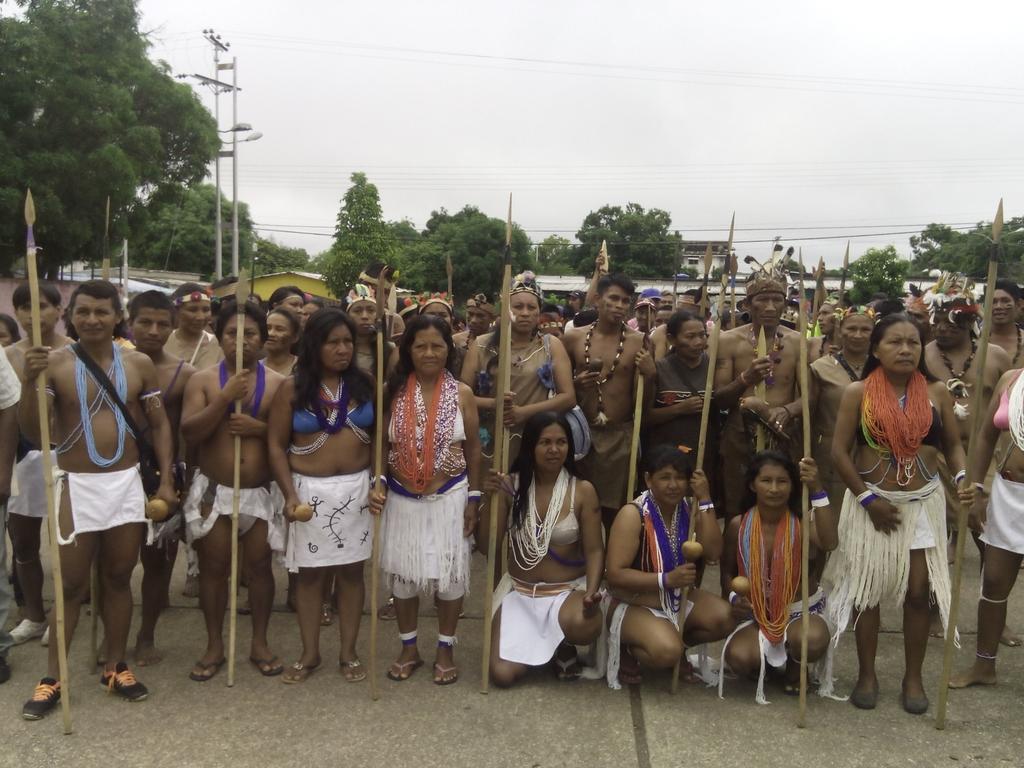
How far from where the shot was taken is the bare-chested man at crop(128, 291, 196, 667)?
4453 mm

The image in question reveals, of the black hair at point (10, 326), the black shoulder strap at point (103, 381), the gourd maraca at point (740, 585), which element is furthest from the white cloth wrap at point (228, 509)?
the gourd maraca at point (740, 585)

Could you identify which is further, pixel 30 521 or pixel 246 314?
pixel 30 521

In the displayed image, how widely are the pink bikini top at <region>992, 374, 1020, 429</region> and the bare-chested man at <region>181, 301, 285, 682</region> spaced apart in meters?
3.51

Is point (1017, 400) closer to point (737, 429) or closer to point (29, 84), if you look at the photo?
point (737, 429)

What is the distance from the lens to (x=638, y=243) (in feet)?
146

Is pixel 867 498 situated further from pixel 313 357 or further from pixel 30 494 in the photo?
pixel 30 494

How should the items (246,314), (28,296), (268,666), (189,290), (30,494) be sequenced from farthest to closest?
(189,290) → (28,296) → (30,494) → (246,314) → (268,666)

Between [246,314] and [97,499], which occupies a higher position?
[246,314]

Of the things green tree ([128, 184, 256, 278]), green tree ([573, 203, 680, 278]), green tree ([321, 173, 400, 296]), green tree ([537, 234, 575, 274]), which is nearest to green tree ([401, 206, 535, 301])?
green tree ([321, 173, 400, 296])

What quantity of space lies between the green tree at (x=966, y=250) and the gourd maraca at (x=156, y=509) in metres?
19.3

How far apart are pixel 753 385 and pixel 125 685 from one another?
3660 millimetres

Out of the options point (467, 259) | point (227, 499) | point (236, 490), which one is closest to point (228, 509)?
point (227, 499)

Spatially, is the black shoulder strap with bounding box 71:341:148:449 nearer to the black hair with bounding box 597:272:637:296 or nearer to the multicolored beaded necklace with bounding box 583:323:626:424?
the multicolored beaded necklace with bounding box 583:323:626:424

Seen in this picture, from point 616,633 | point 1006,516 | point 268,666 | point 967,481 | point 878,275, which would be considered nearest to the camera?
point 967,481
